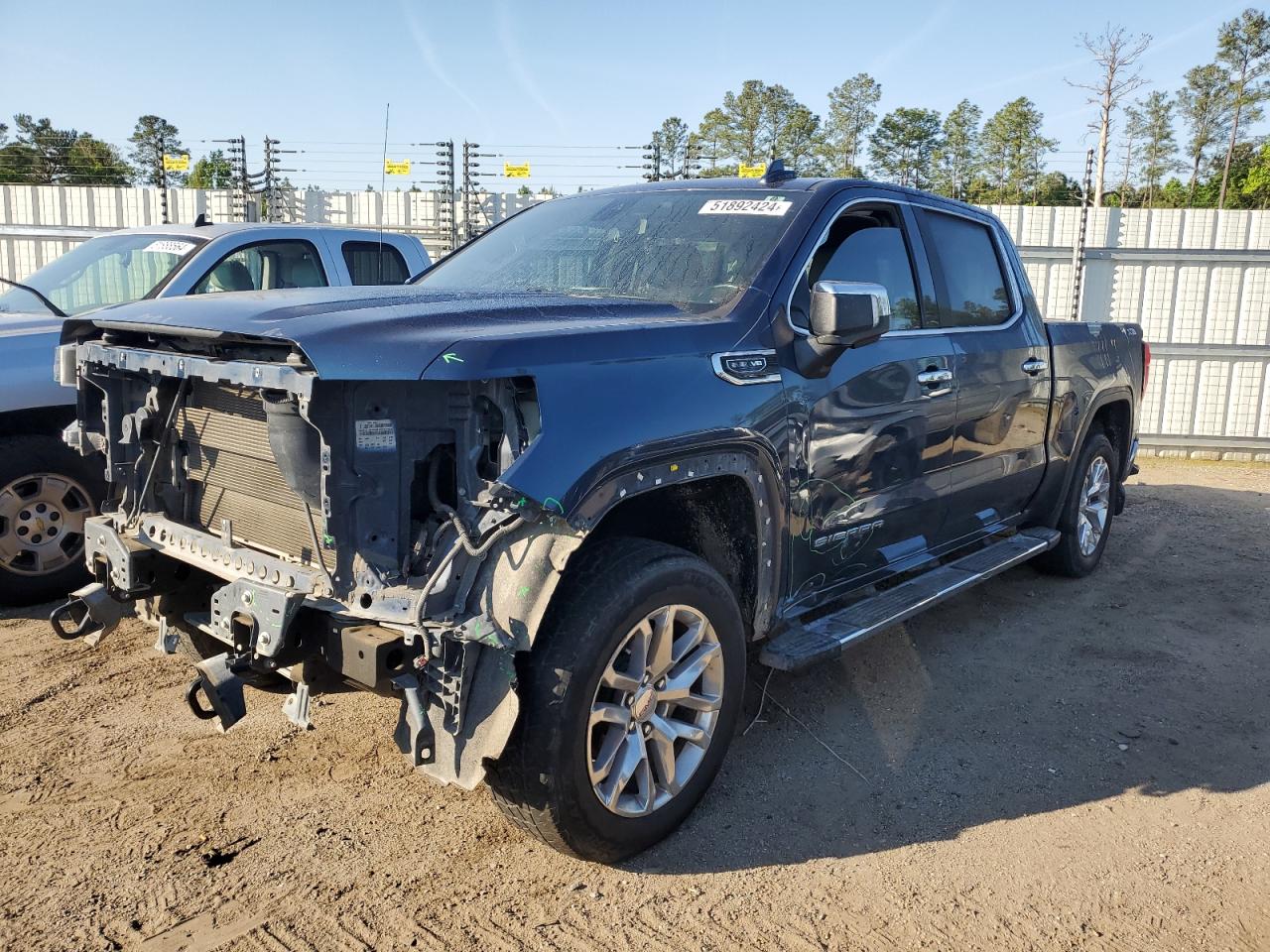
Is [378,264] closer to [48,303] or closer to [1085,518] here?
[48,303]

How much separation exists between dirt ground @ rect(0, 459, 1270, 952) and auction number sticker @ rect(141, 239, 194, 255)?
8.23ft

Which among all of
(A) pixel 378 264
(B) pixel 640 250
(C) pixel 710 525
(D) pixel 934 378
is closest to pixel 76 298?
(A) pixel 378 264

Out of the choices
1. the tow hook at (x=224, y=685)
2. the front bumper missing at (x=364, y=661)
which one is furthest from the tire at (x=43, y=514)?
the tow hook at (x=224, y=685)

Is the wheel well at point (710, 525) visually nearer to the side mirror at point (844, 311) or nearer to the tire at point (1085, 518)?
the side mirror at point (844, 311)

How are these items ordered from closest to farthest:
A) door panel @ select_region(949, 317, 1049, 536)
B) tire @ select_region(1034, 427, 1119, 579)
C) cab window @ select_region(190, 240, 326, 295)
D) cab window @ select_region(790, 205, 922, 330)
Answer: cab window @ select_region(790, 205, 922, 330), door panel @ select_region(949, 317, 1049, 536), tire @ select_region(1034, 427, 1119, 579), cab window @ select_region(190, 240, 326, 295)

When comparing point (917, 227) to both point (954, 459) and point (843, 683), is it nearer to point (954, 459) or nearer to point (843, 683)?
point (954, 459)

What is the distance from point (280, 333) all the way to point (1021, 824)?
2.88m

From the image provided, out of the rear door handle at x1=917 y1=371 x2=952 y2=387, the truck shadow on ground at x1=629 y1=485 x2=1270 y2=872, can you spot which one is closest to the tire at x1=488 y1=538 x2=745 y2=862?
the truck shadow on ground at x1=629 y1=485 x2=1270 y2=872

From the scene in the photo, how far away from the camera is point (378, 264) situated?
278 inches

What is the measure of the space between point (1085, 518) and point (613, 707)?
457cm

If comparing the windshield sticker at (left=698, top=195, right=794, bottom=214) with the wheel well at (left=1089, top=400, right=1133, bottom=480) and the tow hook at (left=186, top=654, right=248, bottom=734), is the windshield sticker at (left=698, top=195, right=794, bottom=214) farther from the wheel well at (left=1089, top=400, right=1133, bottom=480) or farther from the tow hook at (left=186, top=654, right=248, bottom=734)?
the wheel well at (left=1089, top=400, right=1133, bottom=480)

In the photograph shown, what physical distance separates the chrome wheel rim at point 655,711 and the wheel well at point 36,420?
3.88 meters

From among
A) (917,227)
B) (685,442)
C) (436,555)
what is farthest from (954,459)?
(436,555)

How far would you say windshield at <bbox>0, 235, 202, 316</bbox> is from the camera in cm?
621
